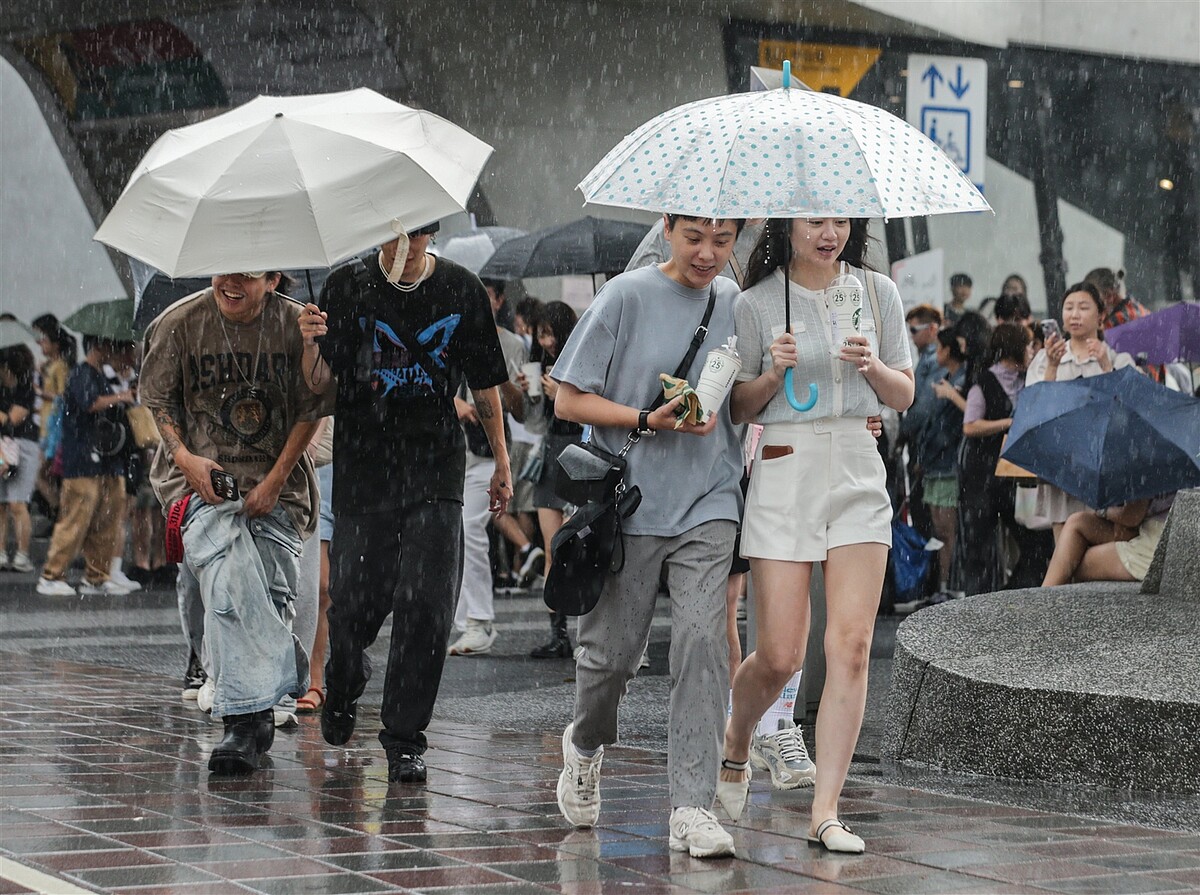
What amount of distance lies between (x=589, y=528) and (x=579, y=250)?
7.26 m

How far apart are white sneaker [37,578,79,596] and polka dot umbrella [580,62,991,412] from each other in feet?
36.1

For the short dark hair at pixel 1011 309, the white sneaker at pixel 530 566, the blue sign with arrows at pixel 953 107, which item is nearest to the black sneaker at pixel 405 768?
the short dark hair at pixel 1011 309

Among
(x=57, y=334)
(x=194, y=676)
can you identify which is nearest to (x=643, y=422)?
(x=194, y=676)

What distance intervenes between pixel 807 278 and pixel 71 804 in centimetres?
279

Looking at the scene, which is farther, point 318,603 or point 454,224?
point 454,224

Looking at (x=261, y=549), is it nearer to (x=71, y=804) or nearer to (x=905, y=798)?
(x=71, y=804)

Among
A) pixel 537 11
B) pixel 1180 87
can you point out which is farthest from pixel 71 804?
pixel 1180 87

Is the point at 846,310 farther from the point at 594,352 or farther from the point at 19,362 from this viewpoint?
the point at 19,362

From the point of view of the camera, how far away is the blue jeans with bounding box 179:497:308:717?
264 inches

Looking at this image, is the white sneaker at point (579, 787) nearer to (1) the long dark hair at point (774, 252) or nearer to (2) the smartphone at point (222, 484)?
(1) the long dark hair at point (774, 252)

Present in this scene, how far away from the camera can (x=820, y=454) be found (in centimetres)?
535

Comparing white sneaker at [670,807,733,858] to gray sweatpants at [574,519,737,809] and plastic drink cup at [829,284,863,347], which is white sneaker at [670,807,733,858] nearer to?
gray sweatpants at [574,519,737,809]

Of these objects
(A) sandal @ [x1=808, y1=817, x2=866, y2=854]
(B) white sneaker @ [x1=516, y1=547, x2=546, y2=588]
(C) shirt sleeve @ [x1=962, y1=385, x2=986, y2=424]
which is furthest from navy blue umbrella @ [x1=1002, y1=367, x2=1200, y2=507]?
(B) white sneaker @ [x1=516, y1=547, x2=546, y2=588]

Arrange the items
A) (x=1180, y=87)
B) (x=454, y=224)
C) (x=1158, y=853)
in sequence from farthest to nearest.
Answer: (x=1180, y=87), (x=454, y=224), (x=1158, y=853)
